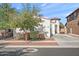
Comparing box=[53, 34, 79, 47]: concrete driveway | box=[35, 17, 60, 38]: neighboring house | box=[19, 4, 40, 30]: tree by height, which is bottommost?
box=[53, 34, 79, 47]: concrete driveway

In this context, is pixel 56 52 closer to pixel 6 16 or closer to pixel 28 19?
pixel 28 19

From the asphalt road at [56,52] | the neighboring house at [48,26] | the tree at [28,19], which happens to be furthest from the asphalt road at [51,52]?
the tree at [28,19]

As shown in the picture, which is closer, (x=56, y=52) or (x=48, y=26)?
(x=56, y=52)

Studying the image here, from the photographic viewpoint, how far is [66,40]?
4.74 meters

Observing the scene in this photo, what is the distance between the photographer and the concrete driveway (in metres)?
4.70

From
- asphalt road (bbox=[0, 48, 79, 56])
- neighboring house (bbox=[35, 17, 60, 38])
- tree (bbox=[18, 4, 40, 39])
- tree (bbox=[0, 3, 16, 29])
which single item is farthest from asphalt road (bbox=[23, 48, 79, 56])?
tree (bbox=[0, 3, 16, 29])

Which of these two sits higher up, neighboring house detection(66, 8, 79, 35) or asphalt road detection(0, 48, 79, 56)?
neighboring house detection(66, 8, 79, 35)

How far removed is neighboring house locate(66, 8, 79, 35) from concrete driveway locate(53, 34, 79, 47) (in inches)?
3.9

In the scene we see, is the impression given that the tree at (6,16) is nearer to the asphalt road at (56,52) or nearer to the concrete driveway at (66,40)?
the asphalt road at (56,52)

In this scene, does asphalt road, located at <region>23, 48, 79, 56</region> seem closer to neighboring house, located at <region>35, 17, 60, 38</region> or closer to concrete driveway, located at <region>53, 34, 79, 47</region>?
concrete driveway, located at <region>53, 34, 79, 47</region>

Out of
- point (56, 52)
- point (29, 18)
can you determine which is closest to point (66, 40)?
point (56, 52)

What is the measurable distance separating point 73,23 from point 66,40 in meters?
0.29

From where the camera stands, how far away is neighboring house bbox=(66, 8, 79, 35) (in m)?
4.70

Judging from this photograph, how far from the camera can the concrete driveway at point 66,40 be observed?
4699 mm
